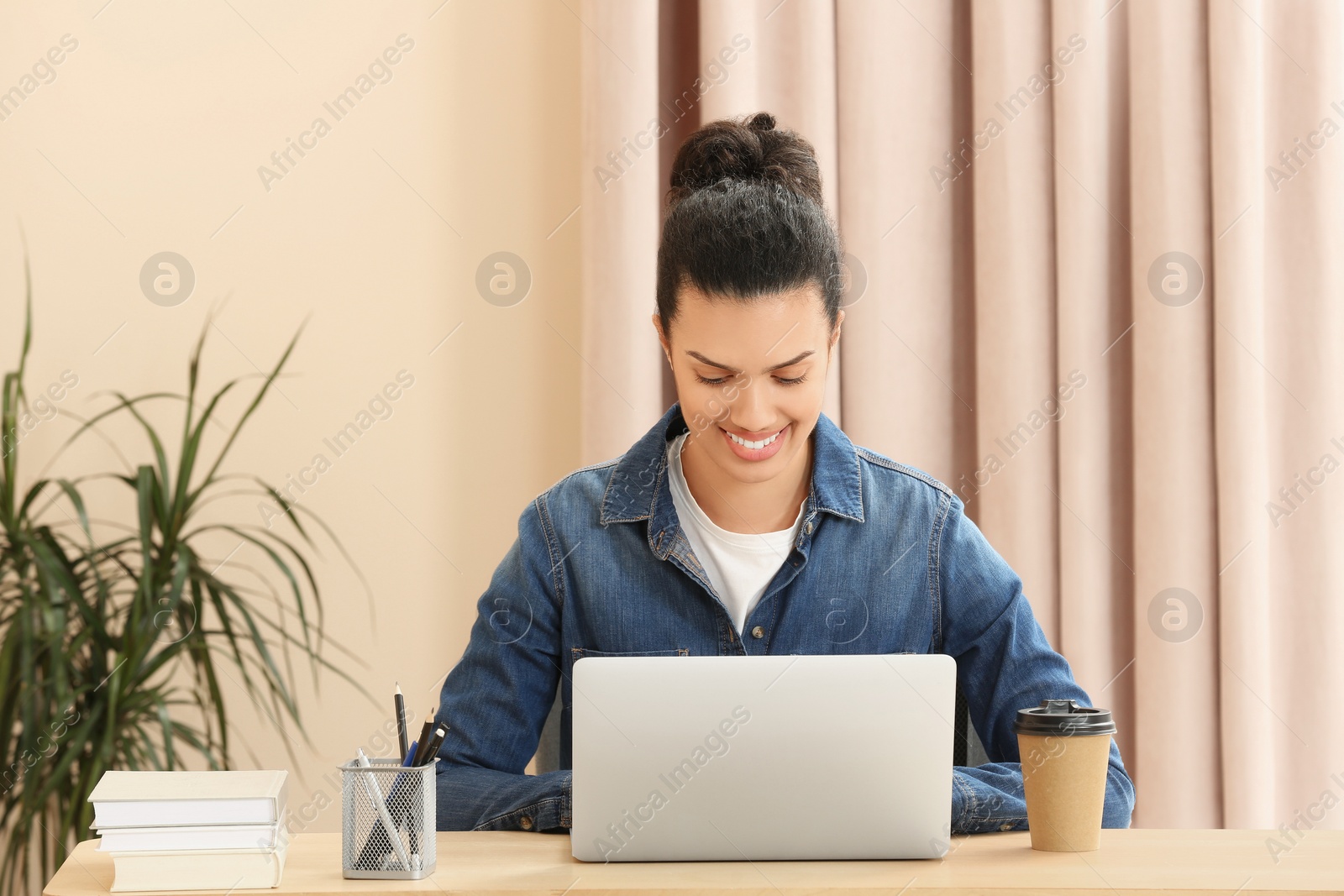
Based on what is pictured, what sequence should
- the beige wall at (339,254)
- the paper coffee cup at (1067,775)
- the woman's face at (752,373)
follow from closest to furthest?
the paper coffee cup at (1067,775), the woman's face at (752,373), the beige wall at (339,254)

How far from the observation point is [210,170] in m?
2.22

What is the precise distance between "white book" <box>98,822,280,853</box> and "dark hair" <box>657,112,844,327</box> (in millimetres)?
733

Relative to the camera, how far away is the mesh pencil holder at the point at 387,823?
0.88 m

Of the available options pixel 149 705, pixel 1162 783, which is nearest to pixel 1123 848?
pixel 1162 783

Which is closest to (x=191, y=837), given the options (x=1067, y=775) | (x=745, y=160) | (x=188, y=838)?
(x=188, y=838)

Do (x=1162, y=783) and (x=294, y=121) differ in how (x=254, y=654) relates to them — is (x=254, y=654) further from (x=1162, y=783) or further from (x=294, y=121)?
(x=1162, y=783)

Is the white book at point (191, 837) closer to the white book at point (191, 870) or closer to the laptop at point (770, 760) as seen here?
the white book at point (191, 870)

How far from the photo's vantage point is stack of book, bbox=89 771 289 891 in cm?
84

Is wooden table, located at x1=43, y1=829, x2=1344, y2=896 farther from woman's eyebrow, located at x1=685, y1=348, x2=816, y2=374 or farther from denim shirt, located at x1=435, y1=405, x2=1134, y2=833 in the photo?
woman's eyebrow, located at x1=685, y1=348, x2=816, y2=374

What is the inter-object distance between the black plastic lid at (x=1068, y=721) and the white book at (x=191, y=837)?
1.89ft

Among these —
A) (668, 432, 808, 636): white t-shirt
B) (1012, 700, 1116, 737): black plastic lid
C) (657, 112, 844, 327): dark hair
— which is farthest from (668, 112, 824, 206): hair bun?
(1012, 700, 1116, 737): black plastic lid

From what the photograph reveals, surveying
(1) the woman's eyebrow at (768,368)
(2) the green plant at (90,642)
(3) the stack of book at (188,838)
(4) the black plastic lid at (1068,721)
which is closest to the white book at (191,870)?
(3) the stack of book at (188,838)

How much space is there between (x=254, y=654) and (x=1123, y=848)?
65.6 inches

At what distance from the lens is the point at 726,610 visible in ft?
4.53
